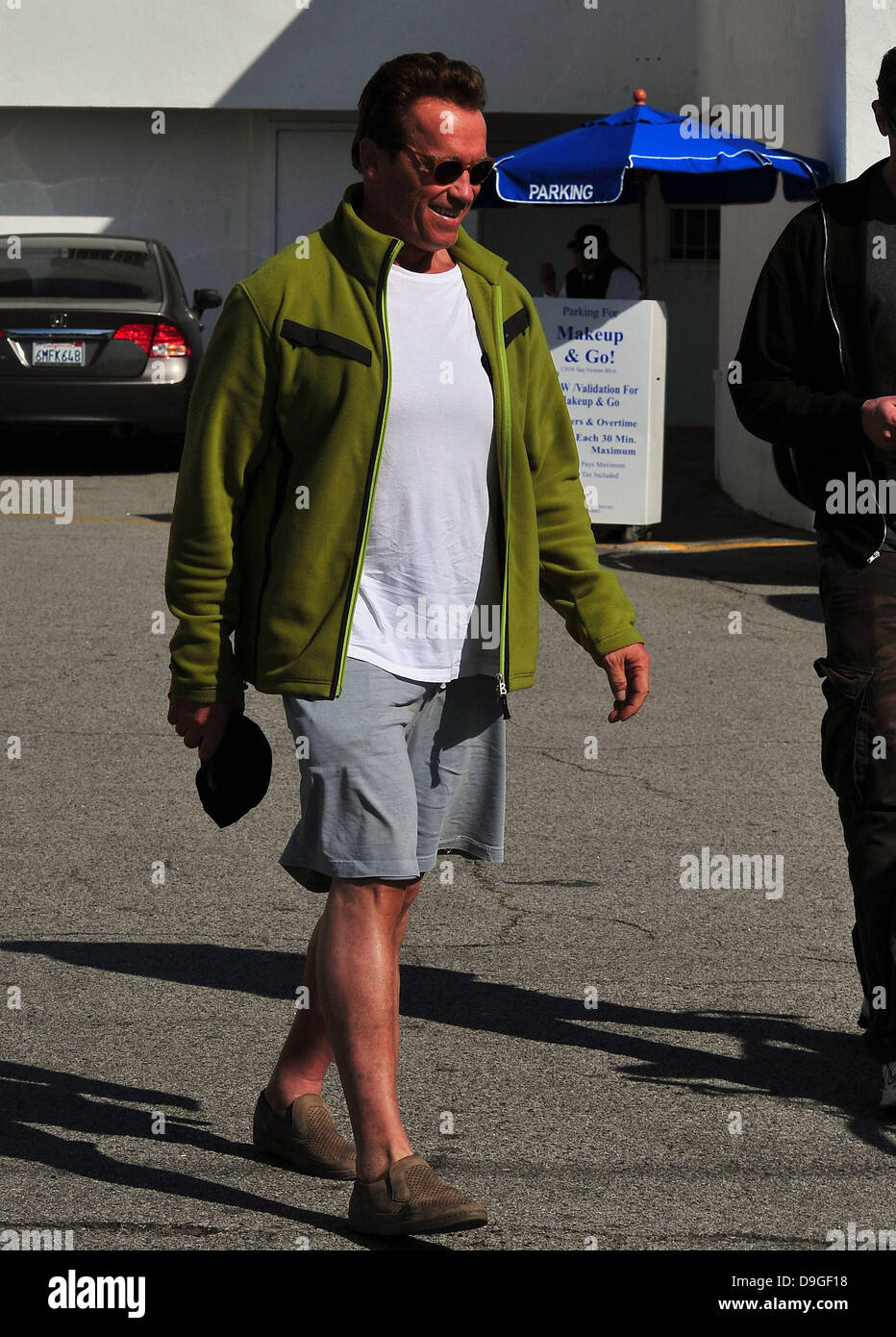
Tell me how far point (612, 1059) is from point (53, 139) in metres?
19.3

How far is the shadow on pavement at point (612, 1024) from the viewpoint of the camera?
4270 mm

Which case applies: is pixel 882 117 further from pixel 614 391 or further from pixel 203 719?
pixel 614 391

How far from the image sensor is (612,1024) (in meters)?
4.64

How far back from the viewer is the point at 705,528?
46.1ft

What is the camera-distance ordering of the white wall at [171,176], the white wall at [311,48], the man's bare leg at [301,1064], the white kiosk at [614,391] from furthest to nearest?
1. the white wall at [171,176]
2. the white wall at [311,48]
3. the white kiosk at [614,391]
4. the man's bare leg at [301,1064]

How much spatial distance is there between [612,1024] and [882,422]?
1.58 m

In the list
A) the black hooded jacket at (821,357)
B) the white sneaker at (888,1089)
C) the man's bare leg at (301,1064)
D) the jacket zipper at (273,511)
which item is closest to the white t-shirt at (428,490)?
the jacket zipper at (273,511)

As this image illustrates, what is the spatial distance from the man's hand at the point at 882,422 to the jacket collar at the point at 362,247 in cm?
82

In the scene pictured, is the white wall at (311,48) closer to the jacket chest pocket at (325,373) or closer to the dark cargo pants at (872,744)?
the dark cargo pants at (872,744)

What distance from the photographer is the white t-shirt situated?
11.3ft

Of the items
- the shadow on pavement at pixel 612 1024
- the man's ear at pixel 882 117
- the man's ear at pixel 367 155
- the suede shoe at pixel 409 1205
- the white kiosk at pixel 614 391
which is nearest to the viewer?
the suede shoe at pixel 409 1205

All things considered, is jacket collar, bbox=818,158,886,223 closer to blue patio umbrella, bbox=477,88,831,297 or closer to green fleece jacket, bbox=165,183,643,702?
green fleece jacket, bbox=165,183,643,702
